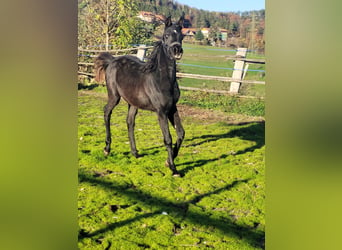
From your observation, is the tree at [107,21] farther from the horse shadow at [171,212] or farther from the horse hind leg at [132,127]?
the horse shadow at [171,212]

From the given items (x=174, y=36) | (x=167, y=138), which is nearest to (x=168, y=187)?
(x=167, y=138)

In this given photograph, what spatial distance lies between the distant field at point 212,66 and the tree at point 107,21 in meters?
0.40

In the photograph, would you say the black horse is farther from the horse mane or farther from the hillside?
the hillside

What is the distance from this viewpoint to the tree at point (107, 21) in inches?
88.7

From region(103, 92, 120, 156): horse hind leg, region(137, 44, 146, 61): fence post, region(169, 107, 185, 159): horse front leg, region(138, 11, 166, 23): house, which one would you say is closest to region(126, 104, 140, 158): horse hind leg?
region(103, 92, 120, 156): horse hind leg

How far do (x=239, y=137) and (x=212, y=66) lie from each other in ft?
1.85

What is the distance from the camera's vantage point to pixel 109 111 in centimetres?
258

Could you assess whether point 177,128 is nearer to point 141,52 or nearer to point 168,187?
point 168,187

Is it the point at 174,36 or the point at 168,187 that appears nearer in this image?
the point at 174,36

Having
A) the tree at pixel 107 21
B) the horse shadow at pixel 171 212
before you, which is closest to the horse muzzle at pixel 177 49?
the tree at pixel 107 21

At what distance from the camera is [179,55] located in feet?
7.43
